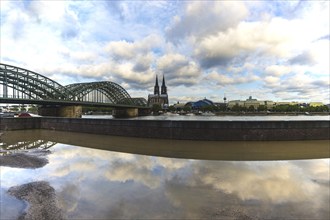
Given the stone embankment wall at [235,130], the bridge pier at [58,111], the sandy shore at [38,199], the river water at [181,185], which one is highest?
the bridge pier at [58,111]

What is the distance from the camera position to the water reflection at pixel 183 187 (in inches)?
265

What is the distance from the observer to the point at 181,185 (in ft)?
30.3

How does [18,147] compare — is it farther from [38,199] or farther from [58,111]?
[58,111]

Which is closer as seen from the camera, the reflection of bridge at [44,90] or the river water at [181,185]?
the river water at [181,185]

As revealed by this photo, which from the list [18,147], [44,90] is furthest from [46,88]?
[18,147]

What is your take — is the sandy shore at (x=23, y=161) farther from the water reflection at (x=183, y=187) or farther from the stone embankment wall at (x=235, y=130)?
the stone embankment wall at (x=235, y=130)

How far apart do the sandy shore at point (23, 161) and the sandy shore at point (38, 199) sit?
3635 millimetres

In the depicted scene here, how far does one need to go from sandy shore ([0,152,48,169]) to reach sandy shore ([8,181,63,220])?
11.9 ft

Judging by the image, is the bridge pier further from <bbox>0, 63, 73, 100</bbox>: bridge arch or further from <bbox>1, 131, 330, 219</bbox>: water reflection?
<bbox>1, 131, 330, 219</bbox>: water reflection

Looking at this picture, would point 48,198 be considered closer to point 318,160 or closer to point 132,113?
point 318,160

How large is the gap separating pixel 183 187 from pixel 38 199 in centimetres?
501

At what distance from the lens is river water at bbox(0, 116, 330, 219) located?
6754 millimetres

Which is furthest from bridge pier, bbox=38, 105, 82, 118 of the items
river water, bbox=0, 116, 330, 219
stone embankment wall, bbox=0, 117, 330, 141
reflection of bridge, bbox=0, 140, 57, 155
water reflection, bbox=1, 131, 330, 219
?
water reflection, bbox=1, 131, 330, 219

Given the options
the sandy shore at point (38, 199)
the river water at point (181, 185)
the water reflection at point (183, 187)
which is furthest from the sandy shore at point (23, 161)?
the sandy shore at point (38, 199)
